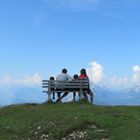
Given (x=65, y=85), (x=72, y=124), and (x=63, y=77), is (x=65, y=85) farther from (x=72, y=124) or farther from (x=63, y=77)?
(x=72, y=124)

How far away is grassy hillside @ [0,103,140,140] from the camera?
2714 cm

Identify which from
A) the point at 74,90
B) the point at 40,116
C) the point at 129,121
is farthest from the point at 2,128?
the point at 74,90

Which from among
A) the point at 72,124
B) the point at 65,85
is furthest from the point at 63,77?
the point at 72,124

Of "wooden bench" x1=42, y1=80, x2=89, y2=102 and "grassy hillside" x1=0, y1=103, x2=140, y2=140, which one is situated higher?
"wooden bench" x1=42, y1=80, x2=89, y2=102

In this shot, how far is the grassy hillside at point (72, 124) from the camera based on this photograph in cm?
2714

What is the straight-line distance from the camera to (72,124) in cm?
2866

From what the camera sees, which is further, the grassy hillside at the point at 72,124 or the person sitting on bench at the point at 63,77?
the person sitting on bench at the point at 63,77

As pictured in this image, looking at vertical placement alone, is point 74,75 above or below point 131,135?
above

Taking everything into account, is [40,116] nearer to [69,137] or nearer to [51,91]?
[69,137]

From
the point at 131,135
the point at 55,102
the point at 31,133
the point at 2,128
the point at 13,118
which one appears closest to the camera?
the point at 131,135

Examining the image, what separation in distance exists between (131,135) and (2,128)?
8736 millimetres

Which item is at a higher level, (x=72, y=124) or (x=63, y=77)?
(x=63, y=77)

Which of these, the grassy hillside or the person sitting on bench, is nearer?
the grassy hillside

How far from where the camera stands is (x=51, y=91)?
40.6 m
